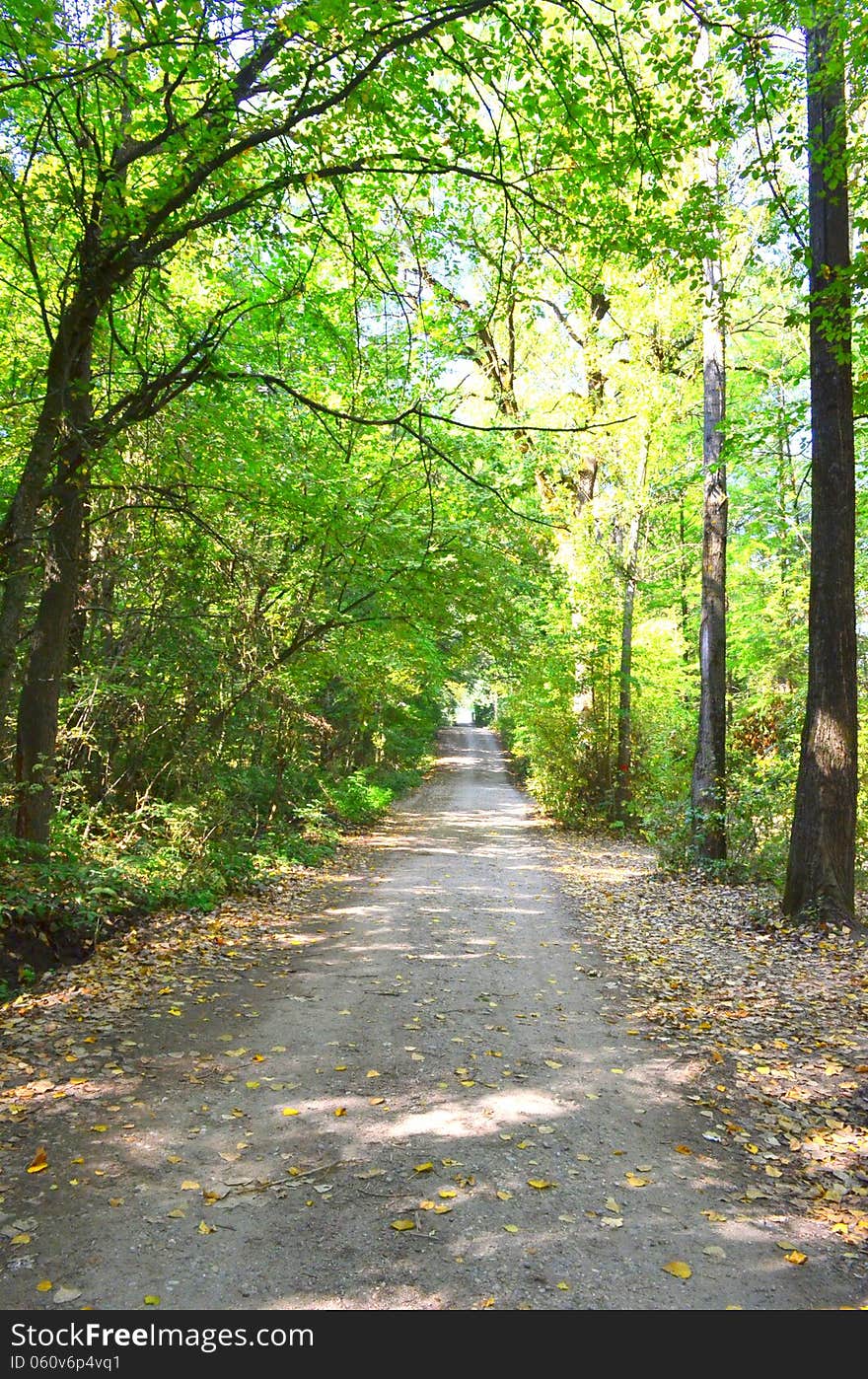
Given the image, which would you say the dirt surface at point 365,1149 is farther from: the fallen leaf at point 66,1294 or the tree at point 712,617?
the tree at point 712,617

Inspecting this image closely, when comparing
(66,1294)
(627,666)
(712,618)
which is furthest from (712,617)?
(66,1294)

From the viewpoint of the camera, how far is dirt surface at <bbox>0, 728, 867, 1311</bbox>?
9.48 feet

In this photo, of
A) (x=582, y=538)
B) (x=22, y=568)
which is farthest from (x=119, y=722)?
(x=582, y=538)

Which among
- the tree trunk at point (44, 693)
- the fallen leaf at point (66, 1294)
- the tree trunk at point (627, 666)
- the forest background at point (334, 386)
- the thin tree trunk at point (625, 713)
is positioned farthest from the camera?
the thin tree trunk at point (625, 713)

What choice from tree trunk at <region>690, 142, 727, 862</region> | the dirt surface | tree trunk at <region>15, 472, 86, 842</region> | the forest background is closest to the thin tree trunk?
the forest background

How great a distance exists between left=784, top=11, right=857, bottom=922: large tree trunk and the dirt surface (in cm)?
277

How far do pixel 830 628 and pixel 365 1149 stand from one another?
6732 millimetres

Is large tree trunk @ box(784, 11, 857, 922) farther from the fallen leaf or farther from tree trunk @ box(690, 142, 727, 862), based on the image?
the fallen leaf

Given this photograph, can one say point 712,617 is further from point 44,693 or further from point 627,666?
point 44,693

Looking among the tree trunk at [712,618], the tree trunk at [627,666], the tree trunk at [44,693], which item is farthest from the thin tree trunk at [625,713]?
the tree trunk at [44,693]

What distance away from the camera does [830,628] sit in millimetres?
8031

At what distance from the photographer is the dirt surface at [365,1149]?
9.48 feet

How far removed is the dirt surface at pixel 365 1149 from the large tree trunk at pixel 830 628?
2.77 metres
